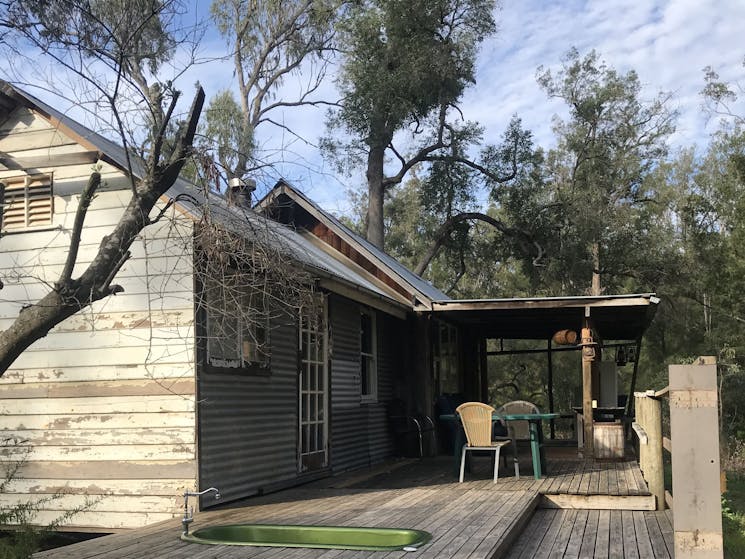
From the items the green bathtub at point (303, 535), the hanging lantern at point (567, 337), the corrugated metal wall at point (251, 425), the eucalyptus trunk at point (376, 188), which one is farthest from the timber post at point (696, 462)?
the eucalyptus trunk at point (376, 188)

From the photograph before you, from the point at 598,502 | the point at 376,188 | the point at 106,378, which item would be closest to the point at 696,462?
the point at 598,502

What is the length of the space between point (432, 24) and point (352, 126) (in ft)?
12.1

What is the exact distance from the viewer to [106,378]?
6688 millimetres

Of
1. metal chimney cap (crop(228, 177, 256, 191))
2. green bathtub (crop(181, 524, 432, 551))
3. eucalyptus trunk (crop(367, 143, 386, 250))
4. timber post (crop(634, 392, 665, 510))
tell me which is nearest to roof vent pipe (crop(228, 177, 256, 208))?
metal chimney cap (crop(228, 177, 256, 191))

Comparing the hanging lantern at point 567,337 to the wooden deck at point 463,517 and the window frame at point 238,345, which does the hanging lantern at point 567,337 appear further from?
the window frame at point 238,345

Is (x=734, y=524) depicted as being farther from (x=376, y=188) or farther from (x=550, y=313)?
(x=376, y=188)

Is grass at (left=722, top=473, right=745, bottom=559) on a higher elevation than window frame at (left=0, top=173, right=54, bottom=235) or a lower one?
lower

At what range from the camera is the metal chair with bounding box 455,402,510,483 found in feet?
26.7

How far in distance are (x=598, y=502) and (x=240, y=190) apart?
4.52 meters

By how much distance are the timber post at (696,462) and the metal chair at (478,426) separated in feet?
15.0

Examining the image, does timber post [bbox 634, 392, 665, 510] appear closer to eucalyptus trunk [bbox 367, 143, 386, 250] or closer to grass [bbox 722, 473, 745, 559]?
grass [bbox 722, 473, 745, 559]

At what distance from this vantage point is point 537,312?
38.4 feet

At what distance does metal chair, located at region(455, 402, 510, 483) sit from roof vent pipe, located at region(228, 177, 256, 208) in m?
3.51

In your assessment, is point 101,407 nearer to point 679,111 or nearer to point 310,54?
point 310,54
